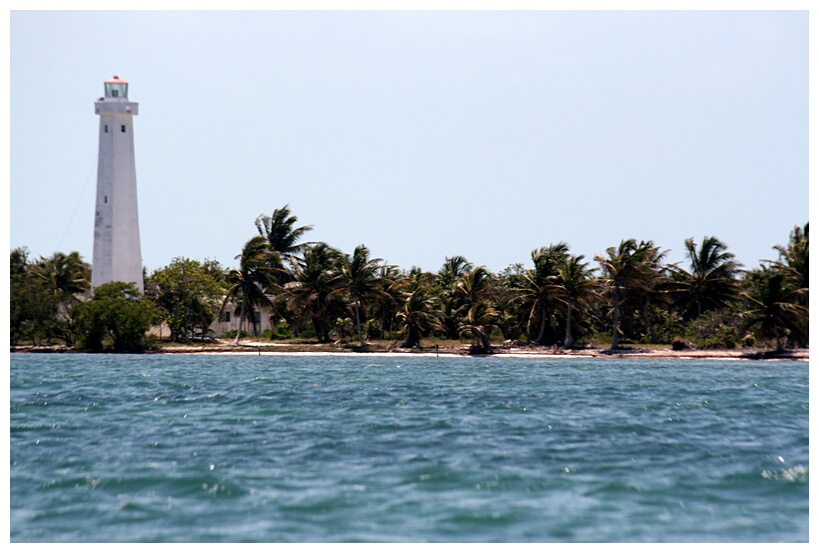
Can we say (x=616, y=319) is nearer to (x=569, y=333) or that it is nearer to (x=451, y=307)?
(x=569, y=333)

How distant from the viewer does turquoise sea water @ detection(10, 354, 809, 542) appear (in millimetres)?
9938

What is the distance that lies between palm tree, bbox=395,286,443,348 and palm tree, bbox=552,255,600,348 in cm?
797

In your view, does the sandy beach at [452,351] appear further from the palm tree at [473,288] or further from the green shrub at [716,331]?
the palm tree at [473,288]

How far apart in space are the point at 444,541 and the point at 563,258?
169 feet

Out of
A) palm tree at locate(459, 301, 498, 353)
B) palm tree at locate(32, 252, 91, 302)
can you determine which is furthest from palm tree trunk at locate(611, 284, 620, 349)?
palm tree at locate(32, 252, 91, 302)

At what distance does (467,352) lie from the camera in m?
56.1

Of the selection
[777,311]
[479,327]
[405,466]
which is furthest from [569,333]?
[405,466]

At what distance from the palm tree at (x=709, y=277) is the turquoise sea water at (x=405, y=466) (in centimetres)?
3580

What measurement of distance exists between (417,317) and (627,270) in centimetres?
1365

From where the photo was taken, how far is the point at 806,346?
5303 cm

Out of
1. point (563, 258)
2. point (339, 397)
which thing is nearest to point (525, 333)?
point (563, 258)

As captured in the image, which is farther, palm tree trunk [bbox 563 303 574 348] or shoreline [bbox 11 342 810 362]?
palm tree trunk [bbox 563 303 574 348]

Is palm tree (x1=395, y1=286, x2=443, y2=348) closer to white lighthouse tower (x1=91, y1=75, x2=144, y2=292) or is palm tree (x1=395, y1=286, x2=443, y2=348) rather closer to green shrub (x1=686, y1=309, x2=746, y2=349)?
green shrub (x1=686, y1=309, x2=746, y2=349)

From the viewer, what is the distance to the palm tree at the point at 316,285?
196 feet
